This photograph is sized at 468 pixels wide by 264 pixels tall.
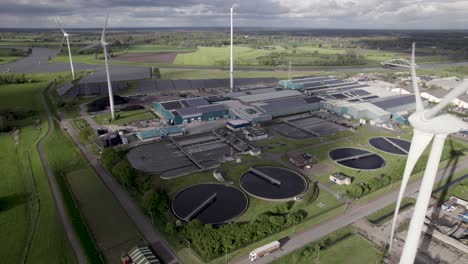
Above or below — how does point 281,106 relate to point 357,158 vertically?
above

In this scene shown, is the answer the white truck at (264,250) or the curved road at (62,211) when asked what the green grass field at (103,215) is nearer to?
the curved road at (62,211)

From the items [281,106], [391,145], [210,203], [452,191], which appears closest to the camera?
[210,203]

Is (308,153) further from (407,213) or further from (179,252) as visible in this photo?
(179,252)

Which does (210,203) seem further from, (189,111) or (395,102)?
(395,102)

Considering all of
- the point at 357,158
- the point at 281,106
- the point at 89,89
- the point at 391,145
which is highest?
the point at 281,106

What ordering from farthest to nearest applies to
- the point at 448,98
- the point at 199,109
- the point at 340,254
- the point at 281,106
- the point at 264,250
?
1. the point at 281,106
2. the point at 199,109
3. the point at 340,254
4. the point at 264,250
5. the point at 448,98

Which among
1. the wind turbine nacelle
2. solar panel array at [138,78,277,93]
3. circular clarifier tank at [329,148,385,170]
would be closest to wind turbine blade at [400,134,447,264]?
the wind turbine nacelle

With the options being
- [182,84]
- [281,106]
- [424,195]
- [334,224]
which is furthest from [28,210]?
[182,84]

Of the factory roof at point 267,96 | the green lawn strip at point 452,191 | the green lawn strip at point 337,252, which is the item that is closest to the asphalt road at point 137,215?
the green lawn strip at point 337,252
